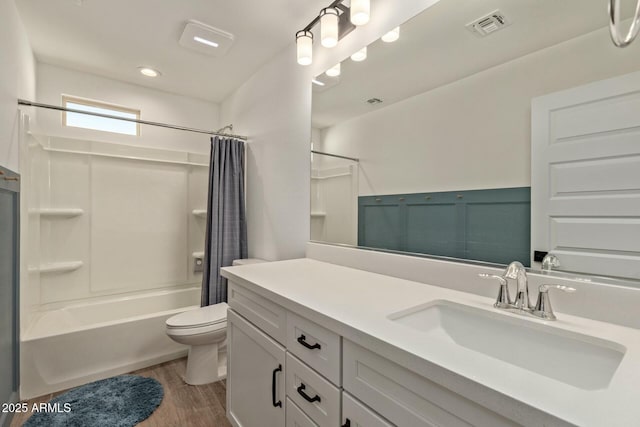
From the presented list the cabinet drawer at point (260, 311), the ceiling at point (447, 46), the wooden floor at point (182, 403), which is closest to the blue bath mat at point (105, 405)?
the wooden floor at point (182, 403)

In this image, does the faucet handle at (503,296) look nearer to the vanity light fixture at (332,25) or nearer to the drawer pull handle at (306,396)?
the drawer pull handle at (306,396)

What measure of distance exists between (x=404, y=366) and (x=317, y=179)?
1435mm

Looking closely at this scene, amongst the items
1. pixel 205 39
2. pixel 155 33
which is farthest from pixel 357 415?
pixel 155 33

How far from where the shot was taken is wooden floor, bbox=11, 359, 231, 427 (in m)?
1.61

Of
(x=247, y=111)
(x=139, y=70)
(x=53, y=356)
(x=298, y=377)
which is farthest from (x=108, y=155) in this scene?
(x=298, y=377)

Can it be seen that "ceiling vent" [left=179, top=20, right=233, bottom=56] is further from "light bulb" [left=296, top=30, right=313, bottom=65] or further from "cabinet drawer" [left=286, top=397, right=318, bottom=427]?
"cabinet drawer" [left=286, top=397, right=318, bottom=427]

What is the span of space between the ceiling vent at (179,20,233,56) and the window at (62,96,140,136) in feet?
3.88

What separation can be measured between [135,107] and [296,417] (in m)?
3.13

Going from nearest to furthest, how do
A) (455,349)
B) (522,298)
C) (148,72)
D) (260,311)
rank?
(455,349), (522,298), (260,311), (148,72)

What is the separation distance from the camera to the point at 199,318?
197 cm

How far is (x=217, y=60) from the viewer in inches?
94.1

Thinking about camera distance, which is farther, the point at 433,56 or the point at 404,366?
the point at 433,56

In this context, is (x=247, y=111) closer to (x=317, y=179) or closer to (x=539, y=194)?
(x=317, y=179)

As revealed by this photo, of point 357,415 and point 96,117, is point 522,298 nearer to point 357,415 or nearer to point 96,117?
point 357,415
